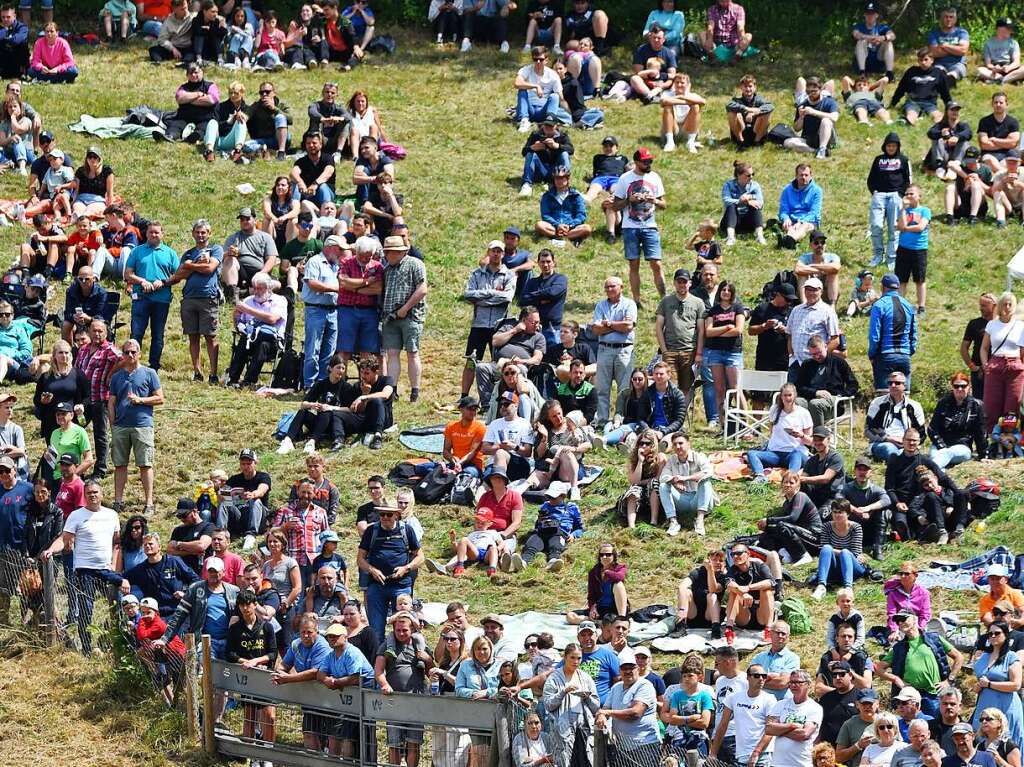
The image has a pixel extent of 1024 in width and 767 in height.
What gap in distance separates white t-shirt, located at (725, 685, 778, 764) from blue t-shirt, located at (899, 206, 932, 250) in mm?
10901

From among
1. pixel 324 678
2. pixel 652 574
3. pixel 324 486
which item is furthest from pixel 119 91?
pixel 324 678

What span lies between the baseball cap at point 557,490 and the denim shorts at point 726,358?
2.68m

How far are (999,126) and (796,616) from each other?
43.5ft

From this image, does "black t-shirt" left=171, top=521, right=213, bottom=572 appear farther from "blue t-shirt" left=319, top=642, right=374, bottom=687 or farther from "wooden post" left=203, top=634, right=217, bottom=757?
"blue t-shirt" left=319, top=642, right=374, bottom=687

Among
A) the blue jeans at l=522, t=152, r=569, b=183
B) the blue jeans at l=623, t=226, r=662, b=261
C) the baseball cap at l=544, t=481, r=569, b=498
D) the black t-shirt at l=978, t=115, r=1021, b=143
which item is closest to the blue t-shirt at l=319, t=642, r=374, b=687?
the baseball cap at l=544, t=481, r=569, b=498

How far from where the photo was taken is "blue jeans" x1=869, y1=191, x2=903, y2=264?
2564 centimetres

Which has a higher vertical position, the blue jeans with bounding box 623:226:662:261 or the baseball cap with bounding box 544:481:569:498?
the blue jeans with bounding box 623:226:662:261

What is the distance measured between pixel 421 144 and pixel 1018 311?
36.8 feet

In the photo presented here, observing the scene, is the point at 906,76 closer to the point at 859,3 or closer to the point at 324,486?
the point at 859,3

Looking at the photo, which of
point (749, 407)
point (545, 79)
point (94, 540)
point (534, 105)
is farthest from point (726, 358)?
point (534, 105)

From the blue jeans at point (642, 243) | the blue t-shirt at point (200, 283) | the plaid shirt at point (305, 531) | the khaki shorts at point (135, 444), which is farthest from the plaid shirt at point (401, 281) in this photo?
the plaid shirt at point (305, 531)

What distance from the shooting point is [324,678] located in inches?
595

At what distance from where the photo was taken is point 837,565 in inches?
701

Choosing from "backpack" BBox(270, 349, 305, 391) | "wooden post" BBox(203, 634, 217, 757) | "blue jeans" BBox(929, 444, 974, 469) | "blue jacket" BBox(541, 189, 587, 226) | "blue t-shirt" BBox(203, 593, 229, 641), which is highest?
"blue jacket" BBox(541, 189, 587, 226)
